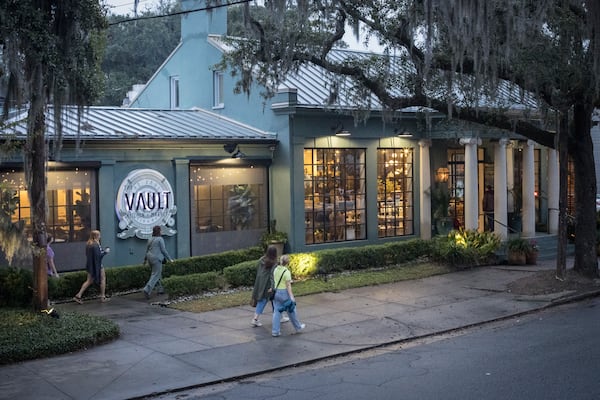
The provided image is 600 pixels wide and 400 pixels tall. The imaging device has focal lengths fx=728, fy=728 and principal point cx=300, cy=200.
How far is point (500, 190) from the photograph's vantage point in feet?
80.0

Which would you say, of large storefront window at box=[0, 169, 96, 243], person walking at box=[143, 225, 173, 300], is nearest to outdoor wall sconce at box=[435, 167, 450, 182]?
person walking at box=[143, 225, 173, 300]

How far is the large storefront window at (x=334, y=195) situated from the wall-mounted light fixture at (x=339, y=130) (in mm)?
659

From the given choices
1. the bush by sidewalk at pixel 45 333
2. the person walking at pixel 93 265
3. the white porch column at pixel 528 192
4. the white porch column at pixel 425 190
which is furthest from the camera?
the white porch column at pixel 528 192

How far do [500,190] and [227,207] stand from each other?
943 centimetres

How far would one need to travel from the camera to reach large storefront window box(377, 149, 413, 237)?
23766mm

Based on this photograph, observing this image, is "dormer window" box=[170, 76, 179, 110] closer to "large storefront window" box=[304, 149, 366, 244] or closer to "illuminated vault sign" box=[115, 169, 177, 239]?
"large storefront window" box=[304, 149, 366, 244]

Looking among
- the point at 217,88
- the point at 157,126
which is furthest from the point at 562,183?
the point at 217,88

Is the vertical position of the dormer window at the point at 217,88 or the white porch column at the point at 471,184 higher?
the dormer window at the point at 217,88

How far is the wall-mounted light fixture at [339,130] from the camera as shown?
2165 centimetres

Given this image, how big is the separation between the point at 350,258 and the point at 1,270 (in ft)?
30.2

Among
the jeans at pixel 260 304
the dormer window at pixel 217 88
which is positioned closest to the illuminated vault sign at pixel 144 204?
the dormer window at pixel 217 88

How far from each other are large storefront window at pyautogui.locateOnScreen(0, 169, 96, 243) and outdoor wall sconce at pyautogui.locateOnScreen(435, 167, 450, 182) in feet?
40.4

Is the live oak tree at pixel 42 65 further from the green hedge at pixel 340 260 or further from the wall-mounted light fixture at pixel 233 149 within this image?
the wall-mounted light fixture at pixel 233 149

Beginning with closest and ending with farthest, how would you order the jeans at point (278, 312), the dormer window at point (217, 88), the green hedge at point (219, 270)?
1. the jeans at point (278, 312)
2. the green hedge at point (219, 270)
3. the dormer window at point (217, 88)
